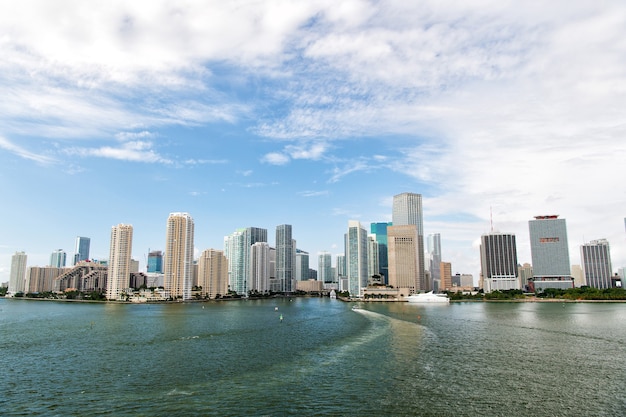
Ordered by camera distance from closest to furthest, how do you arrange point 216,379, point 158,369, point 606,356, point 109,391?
point 109,391 → point 216,379 → point 158,369 → point 606,356

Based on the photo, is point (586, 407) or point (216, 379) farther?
point (216, 379)

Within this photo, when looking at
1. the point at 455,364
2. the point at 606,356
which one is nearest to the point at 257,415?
the point at 455,364

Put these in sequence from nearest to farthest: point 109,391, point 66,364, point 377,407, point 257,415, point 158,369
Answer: point 257,415 < point 377,407 < point 109,391 < point 158,369 < point 66,364

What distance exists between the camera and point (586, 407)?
114 feet

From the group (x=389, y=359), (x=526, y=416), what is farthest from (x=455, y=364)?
(x=526, y=416)

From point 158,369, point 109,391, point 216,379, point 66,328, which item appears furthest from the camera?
point 66,328

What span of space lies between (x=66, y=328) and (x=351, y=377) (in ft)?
255

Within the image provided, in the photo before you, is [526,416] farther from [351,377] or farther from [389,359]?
[389,359]

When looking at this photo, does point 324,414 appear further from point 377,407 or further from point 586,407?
point 586,407

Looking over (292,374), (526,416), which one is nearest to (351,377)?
(292,374)

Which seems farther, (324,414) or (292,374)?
(292,374)

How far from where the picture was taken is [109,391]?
38844 mm

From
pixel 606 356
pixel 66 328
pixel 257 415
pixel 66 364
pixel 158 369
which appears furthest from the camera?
pixel 66 328

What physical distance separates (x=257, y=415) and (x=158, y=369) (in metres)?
20.9
